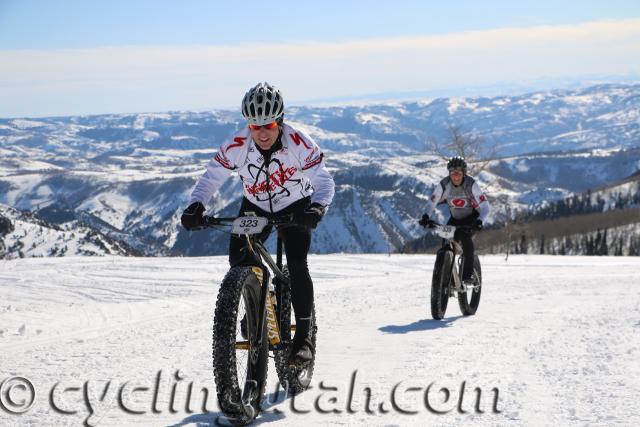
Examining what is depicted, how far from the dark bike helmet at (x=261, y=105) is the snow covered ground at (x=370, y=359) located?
2625 millimetres

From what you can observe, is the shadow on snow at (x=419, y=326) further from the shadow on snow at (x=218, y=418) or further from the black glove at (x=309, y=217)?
the black glove at (x=309, y=217)

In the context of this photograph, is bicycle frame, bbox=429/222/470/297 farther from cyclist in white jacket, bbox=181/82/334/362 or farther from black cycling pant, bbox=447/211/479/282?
cyclist in white jacket, bbox=181/82/334/362

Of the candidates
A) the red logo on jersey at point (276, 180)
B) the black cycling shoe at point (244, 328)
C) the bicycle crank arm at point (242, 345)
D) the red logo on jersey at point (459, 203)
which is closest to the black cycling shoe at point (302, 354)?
the black cycling shoe at point (244, 328)

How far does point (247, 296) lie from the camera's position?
5.77 m

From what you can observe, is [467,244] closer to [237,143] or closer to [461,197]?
[461,197]

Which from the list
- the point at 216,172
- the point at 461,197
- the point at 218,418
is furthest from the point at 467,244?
the point at 218,418

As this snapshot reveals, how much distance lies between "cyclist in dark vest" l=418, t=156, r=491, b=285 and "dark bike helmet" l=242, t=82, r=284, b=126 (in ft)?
23.8

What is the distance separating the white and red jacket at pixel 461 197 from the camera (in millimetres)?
13109

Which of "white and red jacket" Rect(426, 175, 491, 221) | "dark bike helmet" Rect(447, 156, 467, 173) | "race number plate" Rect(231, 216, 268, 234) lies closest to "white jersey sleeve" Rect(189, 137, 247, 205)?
"race number plate" Rect(231, 216, 268, 234)

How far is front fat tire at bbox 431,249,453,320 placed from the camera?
12531mm

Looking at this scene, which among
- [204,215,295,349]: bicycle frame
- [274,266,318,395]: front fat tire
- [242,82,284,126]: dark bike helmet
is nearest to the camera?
[204,215,295,349]: bicycle frame

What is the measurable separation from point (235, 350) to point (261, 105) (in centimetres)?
217

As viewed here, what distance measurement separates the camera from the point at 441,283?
500 inches

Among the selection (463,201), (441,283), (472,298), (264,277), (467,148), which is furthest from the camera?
(467,148)
